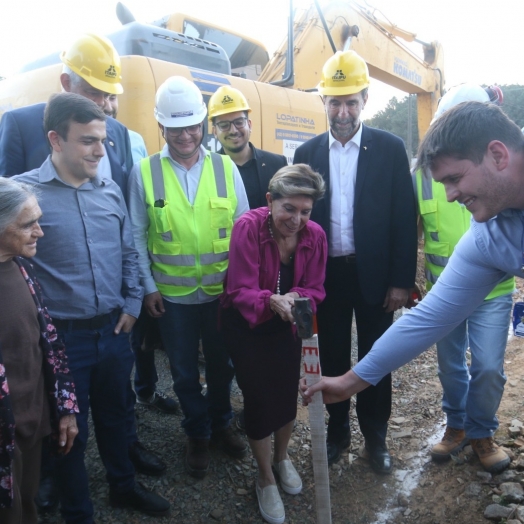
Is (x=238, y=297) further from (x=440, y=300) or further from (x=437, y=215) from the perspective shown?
(x=437, y=215)

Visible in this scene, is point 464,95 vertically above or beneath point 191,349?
above

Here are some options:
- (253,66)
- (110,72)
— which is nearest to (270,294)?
(110,72)

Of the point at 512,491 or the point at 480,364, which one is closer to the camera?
the point at 512,491

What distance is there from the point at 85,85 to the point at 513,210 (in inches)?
95.0

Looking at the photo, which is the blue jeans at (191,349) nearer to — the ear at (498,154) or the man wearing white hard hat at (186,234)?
the man wearing white hard hat at (186,234)

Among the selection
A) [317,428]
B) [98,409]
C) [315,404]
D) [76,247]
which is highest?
[76,247]

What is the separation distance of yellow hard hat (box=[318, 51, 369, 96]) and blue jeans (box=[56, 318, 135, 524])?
197 centimetres

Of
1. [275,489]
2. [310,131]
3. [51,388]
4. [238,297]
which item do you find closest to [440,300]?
[238,297]

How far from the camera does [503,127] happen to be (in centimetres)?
172

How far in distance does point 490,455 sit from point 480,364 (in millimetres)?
602

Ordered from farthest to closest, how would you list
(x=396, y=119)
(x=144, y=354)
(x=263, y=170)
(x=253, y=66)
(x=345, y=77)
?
(x=396, y=119) → (x=253, y=66) → (x=144, y=354) → (x=263, y=170) → (x=345, y=77)

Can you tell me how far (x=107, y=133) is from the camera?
2.89 meters

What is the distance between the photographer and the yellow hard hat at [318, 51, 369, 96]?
312 centimetres

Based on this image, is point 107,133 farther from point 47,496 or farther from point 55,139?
point 47,496
